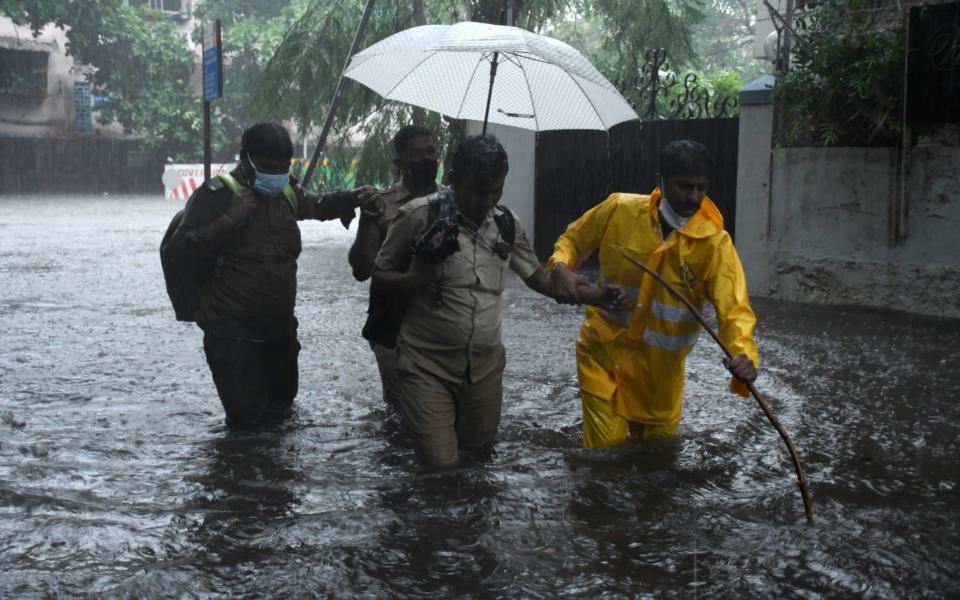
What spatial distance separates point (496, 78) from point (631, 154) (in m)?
6.35

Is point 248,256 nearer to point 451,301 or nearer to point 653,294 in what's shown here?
point 451,301

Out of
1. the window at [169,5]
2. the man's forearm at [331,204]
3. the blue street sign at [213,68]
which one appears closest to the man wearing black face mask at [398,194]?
the man's forearm at [331,204]

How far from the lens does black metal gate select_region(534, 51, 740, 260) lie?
464 inches

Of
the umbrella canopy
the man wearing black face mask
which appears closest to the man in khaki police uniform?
the man wearing black face mask

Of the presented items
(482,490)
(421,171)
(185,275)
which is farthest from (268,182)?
(482,490)

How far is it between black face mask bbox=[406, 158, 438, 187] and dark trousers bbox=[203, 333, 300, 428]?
1079mm

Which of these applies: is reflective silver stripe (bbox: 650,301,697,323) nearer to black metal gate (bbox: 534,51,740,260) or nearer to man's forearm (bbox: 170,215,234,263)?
man's forearm (bbox: 170,215,234,263)

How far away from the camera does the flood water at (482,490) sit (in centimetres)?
382

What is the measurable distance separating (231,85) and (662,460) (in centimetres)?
3504

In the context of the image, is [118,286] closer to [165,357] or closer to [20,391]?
[165,357]

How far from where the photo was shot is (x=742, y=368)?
3.99m

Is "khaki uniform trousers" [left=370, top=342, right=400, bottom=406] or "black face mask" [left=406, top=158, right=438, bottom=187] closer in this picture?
"black face mask" [left=406, top=158, right=438, bottom=187]

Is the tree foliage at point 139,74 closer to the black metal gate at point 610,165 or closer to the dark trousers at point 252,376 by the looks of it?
the black metal gate at point 610,165

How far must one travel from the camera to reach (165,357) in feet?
26.9
